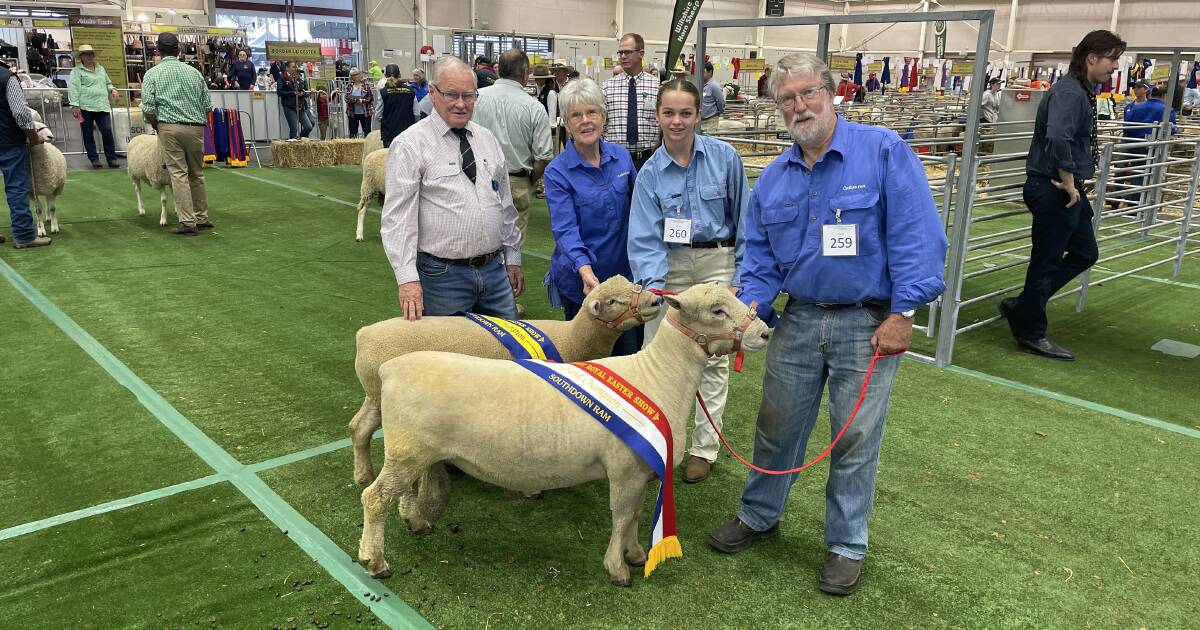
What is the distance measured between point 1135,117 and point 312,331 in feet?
42.6

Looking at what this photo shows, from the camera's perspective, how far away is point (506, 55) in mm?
7094

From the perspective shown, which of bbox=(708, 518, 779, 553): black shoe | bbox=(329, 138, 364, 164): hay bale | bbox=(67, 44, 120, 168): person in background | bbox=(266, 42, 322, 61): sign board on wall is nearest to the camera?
bbox=(708, 518, 779, 553): black shoe

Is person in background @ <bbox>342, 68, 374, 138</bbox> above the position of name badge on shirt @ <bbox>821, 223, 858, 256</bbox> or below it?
above

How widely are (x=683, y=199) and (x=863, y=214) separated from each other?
101 centimetres

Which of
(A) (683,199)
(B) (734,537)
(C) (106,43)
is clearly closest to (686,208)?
(A) (683,199)

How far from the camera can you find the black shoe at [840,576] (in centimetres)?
310

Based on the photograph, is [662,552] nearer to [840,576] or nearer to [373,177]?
[840,576]

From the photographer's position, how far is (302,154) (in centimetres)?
1558

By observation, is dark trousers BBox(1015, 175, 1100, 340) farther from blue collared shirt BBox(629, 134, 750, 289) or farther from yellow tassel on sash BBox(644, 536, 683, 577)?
yellow tassel on sash BBox(644, 536, 683, 577)

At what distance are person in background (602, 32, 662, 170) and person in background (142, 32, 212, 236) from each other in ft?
16.1

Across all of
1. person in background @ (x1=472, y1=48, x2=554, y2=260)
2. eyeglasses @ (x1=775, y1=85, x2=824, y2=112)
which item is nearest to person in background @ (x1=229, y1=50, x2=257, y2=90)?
person in background @ (x1=472, y1=48, x2=554, y2=260)

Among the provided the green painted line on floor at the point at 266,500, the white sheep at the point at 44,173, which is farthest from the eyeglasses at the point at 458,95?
the white sheep at the point at 44,173

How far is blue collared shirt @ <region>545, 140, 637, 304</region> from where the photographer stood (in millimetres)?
3865

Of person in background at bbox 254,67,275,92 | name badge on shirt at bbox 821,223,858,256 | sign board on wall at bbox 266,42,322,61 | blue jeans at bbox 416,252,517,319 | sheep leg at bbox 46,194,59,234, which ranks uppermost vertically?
sign board on wall at bbox 266,42,322,61
